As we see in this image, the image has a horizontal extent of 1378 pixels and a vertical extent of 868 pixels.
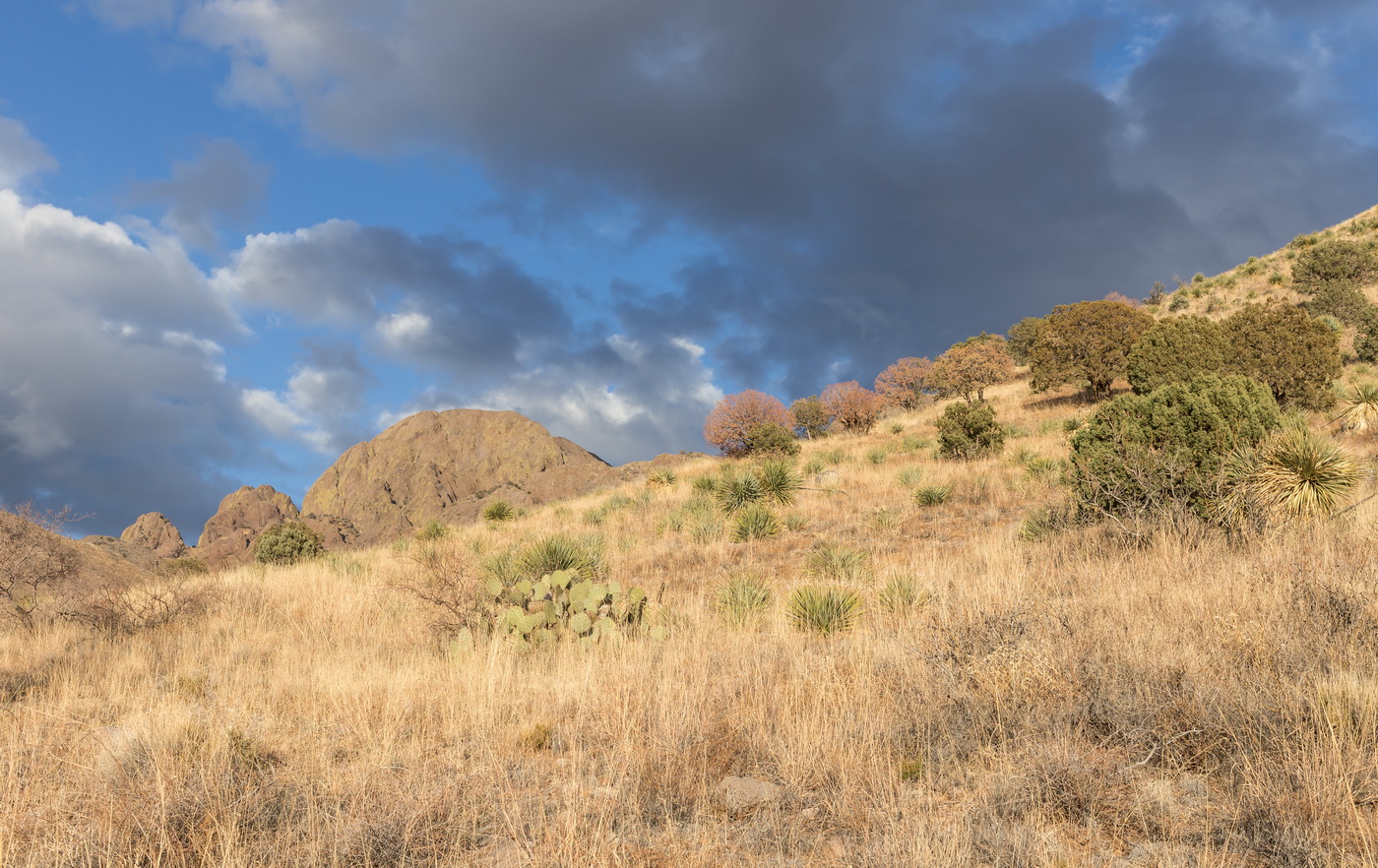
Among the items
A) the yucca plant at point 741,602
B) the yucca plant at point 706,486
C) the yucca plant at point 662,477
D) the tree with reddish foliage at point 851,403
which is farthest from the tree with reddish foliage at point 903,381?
the yucca plant at point 741,602

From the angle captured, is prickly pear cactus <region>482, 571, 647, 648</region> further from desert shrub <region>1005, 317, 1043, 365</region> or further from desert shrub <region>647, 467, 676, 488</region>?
desert shrub <region>1005, 317, 1043, 365</region>

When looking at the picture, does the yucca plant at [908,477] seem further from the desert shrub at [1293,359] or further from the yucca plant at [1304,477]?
the desert shrub at [1293,359]

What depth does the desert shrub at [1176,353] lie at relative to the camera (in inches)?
859

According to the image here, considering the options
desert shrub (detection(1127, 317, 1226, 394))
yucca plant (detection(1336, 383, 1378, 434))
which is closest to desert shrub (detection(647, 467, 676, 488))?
desert shrub (detection(1127, 317, 1226, 394))

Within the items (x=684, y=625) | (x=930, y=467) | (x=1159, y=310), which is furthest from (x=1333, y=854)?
(x=1159, y=310)

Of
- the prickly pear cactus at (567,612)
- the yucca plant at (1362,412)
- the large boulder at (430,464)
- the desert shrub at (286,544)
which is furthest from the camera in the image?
the large boulder at (430,464)

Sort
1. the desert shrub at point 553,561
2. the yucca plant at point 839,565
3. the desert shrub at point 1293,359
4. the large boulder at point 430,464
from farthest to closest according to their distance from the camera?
the large boulder at point 430,464
the desert shrub at point 1293,359
the desert shrub at point 553,561
the yucca plant at point 839,565

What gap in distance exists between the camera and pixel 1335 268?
3300 cm

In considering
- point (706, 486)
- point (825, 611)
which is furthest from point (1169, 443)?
point (706, 486)

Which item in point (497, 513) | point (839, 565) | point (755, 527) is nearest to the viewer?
point (839, 565)

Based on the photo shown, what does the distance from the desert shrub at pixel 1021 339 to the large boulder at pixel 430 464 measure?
5262 centimetres

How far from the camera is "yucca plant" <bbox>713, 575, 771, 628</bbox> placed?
7.64m

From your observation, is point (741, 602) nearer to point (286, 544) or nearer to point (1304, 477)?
point (1304, 477)

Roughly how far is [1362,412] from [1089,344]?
40.4 ft
